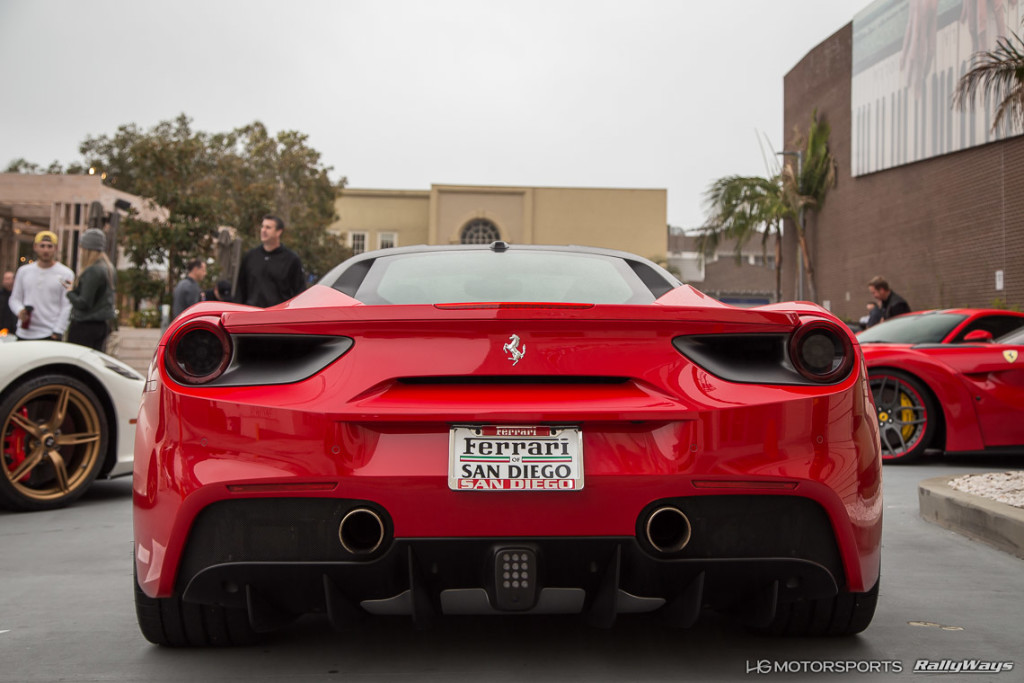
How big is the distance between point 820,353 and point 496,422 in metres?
0.92

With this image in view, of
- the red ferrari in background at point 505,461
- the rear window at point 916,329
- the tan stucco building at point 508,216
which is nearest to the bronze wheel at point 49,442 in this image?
the red ferrari in background at point 505,461

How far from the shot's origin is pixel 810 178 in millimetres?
31953

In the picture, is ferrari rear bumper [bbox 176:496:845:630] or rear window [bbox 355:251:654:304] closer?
ferrari rear bumper [bbox 176:496:845:630]

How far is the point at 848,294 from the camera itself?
30734 millimetres

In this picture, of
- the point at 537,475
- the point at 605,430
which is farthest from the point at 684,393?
the point at 537,475

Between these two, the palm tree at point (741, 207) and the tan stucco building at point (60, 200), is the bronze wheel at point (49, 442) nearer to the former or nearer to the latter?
the tan stucco building at point (60, 200)

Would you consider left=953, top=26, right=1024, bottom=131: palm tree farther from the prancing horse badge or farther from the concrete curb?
the prancing horse badge

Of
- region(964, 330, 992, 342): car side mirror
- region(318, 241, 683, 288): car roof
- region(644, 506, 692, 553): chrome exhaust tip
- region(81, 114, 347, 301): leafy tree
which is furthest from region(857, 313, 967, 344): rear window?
region(81, 114, 347, 301): leafy tree

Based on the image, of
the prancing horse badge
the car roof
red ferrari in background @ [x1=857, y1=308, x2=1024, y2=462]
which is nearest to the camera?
the prancing horse badge

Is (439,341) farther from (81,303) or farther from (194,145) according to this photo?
(194,145)

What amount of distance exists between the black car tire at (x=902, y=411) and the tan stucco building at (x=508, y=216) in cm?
5692

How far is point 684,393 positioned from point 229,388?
119cm

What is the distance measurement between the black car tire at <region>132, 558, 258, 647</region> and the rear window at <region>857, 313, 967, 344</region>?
21.3 ft

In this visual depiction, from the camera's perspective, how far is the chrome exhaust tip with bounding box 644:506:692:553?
2.77 m
